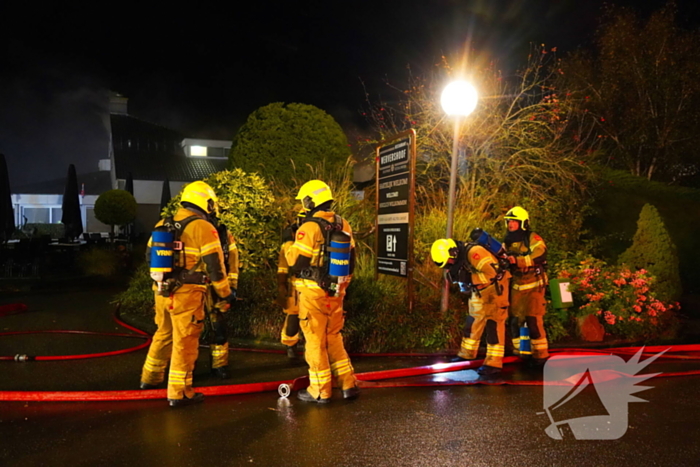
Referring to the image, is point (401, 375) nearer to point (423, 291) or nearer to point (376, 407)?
point (376, 407)

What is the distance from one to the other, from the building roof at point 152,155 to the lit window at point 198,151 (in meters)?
0.33

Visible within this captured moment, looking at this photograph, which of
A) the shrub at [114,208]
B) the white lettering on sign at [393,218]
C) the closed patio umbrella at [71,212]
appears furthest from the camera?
the closed patio umbrella at [71,212]

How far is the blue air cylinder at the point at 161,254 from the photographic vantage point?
5199 millimetres

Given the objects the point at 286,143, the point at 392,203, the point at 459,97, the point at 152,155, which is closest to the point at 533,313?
the point at 392,203

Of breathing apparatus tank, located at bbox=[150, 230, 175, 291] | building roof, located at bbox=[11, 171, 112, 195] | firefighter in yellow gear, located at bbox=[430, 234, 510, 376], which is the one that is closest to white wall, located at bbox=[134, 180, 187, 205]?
building roof, located at bbox=[11, 171, 112, 195]

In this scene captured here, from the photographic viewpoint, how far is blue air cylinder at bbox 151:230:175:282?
520cm

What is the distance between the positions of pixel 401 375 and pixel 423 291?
2563 mm

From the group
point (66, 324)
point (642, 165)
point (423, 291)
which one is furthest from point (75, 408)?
Answer: point (642, 165)

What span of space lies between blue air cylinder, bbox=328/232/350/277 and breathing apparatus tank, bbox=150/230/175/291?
142 centimetres

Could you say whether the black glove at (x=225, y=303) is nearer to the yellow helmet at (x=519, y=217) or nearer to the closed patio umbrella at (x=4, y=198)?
the yellow helmet at (x=519, y=217)

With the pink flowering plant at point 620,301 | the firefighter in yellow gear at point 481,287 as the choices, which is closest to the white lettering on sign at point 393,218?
the firefighter in yellow gear at point 481,287

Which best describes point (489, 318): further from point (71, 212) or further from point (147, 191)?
point (147, 191)

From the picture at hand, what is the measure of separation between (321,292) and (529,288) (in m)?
3.04

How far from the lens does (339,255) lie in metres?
5.37
